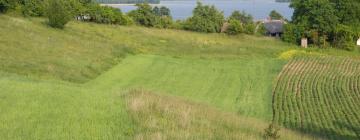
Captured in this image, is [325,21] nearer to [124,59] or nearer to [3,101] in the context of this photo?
[124,59]

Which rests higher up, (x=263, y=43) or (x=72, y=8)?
(x=72, y=8)

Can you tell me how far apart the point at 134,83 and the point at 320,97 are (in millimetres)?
10883

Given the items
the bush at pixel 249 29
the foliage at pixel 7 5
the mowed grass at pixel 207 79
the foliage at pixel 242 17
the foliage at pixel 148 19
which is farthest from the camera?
the foliage at pixel 242 17

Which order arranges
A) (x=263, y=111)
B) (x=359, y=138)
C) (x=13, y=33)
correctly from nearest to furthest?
(x=359, y=138) → (x=263, y=111) → (x=13, y=33)

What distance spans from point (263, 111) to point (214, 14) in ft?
178

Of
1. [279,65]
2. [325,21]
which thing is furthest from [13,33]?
[325,21]

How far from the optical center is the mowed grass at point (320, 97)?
79.7ft

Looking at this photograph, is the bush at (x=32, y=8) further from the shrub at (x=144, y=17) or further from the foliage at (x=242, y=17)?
the foliage at (x=242, y=17)

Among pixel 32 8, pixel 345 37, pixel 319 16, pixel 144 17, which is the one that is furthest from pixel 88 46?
pixel 345 37

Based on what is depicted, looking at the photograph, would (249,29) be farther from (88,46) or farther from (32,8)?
(88,46)

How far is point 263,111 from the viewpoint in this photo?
91.3 ft

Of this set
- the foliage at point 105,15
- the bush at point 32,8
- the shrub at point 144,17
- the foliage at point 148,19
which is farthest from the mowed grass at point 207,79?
the shrub at point 144,17

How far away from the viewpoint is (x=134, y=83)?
3356 cm

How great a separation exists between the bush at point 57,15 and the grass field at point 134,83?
138 cm
